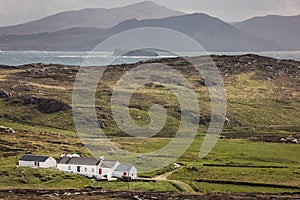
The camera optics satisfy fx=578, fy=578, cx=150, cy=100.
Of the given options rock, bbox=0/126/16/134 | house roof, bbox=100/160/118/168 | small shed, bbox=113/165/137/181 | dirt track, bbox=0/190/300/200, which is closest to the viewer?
dirt track, bbox=0/190/300/200

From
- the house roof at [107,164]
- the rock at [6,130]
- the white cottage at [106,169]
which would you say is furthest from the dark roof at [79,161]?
the rock at [6,130]

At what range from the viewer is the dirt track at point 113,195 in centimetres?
9412

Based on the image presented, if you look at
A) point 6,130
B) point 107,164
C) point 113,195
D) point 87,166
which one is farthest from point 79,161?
point 6,130

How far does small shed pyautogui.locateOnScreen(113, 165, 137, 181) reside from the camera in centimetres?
11306

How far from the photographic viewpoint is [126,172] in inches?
4466

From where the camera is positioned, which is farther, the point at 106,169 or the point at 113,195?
the point at 106,169

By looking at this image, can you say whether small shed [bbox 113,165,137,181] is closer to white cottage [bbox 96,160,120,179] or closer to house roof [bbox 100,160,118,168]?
white cottage [bbox 96,160,120,179]

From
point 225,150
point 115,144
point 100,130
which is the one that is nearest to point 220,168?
point 225,150

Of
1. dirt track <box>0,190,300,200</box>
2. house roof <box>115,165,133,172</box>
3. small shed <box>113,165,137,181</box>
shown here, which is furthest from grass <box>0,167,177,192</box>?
dirt track <box>0,190,300,200</box>

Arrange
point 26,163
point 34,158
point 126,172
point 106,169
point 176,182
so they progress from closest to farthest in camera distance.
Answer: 1. point 176,182
2. point 126,172
3. point 106,169
4. point 26,163
5. point 34,158

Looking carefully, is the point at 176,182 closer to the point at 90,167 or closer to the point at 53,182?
the point at 90,167

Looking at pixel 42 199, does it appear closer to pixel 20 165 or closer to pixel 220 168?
pixel 20 165

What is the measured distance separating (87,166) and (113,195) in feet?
71.3

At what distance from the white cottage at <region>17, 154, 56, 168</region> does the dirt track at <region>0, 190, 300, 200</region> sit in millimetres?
18807
